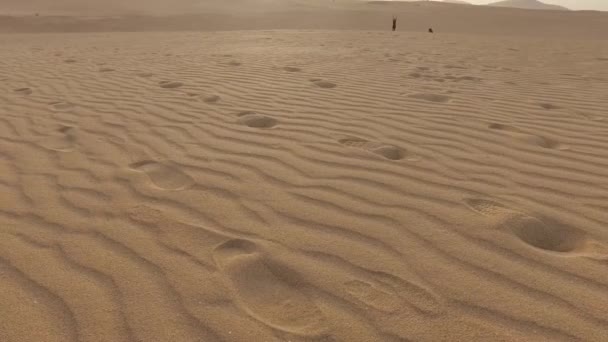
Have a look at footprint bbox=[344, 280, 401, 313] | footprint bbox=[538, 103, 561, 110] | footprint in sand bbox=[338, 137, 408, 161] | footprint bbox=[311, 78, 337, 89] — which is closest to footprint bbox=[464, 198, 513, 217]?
footprint in sand bbox=[338, 137, 408, 161]

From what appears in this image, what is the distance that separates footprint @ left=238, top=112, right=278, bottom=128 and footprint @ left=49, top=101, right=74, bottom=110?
1817 millimetres

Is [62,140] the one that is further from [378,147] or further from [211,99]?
[378,147]

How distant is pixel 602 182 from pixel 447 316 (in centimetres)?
162

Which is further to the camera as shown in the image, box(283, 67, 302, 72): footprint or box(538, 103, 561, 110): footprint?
box(283, 67, 302, 72): footprint

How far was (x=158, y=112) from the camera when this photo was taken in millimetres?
4008

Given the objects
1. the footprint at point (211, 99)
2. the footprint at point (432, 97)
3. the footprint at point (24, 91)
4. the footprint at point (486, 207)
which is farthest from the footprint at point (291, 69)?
the footprint at point (486, 207)

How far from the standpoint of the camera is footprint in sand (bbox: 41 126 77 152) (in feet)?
10.3

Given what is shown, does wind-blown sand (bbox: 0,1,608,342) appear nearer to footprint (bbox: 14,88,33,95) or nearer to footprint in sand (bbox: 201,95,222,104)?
footprint in sand (bbox: 201,95,222,104)

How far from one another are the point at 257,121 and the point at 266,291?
7.25 ft

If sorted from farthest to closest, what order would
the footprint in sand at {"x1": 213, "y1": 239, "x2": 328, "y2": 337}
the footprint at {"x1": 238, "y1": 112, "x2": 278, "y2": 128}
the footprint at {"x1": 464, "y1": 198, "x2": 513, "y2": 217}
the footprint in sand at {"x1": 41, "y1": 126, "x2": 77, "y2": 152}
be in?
the footprint at {"x1": 238, "y1": 112, "x2": 278, "y2": 128}
the footprint in sand at {"x1": 41, "y1": 126, "x2": 77, "y2": 152}
the footprint at {"x1": 464, "y1": 198, "x2": 513, "y2": 217}
the footprint in sand at {"x1": 213, "y1": 239, "x2": 328, "y2": 337}

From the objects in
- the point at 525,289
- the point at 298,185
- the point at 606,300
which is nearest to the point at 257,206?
the point at 298,185

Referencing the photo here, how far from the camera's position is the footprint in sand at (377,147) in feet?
9.68

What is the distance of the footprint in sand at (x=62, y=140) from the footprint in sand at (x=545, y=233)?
2.80 metres

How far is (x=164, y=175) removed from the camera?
2.68 metres
